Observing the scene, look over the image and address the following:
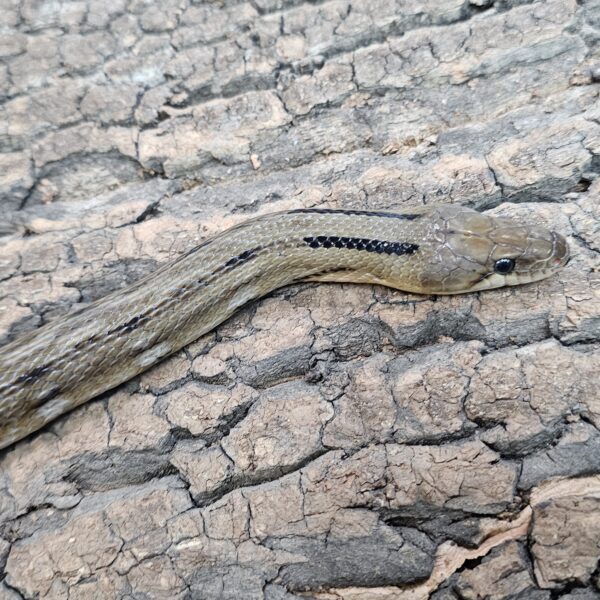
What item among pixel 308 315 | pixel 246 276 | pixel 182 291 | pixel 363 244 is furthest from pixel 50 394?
pixel 363 244

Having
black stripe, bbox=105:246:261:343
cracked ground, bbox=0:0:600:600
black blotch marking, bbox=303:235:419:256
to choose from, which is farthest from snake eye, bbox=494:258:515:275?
black stripe, bbox=105:246:261:343

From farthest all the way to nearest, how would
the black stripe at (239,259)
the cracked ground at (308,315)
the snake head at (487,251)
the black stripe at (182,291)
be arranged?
the black stripe at (239,259)
the black stripe at (182,291)
the snake head at (487,251)
the cracked ground at (308,315)

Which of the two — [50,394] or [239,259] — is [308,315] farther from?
[50,394]

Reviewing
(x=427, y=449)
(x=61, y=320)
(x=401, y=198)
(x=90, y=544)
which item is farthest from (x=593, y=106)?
(x=90, y=544)

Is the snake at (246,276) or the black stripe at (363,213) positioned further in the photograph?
the black stripe at (363,213)

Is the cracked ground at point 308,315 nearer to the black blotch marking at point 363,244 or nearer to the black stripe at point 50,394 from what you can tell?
the black stripe at point 50,394

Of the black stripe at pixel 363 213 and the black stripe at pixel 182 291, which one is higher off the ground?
the black stripe at pixel 363 213

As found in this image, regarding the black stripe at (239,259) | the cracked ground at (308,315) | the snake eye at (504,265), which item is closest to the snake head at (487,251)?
the snake eye at (504,265)

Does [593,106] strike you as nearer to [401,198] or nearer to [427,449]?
[401,198]
